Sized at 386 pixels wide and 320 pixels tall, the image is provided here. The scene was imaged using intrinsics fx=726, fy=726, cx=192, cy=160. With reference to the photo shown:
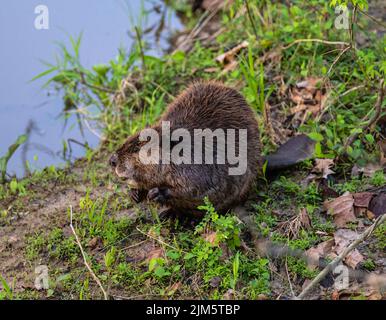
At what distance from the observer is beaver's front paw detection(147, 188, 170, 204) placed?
3.87 m

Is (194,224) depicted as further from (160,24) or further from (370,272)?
(160,24)

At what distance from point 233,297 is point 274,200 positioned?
98cm

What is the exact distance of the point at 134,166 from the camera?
3.87 m

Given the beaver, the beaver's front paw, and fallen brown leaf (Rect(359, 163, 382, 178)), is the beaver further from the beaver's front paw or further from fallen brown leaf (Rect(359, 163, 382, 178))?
fallen brown leaf (Rect(359, 163, 382, 178))

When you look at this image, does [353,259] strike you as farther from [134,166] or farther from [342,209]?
[134,166]

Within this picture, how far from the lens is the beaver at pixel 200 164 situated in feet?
12.7

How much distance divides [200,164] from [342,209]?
2.63ft

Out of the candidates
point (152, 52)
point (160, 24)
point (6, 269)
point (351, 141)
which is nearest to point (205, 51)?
point (152, 52)

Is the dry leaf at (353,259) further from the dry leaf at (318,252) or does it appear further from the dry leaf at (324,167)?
the dry leaf at (324,167)

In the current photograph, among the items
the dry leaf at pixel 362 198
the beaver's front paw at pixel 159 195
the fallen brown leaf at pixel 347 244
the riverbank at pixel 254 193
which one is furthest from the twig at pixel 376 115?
the beaver's front paw at pixel 159 195

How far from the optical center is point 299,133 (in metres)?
4.72

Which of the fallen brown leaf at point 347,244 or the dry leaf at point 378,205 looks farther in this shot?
the dry leaf at point 378,205

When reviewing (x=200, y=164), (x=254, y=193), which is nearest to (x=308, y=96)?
(x=254, y=193)

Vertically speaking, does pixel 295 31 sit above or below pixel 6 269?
above
